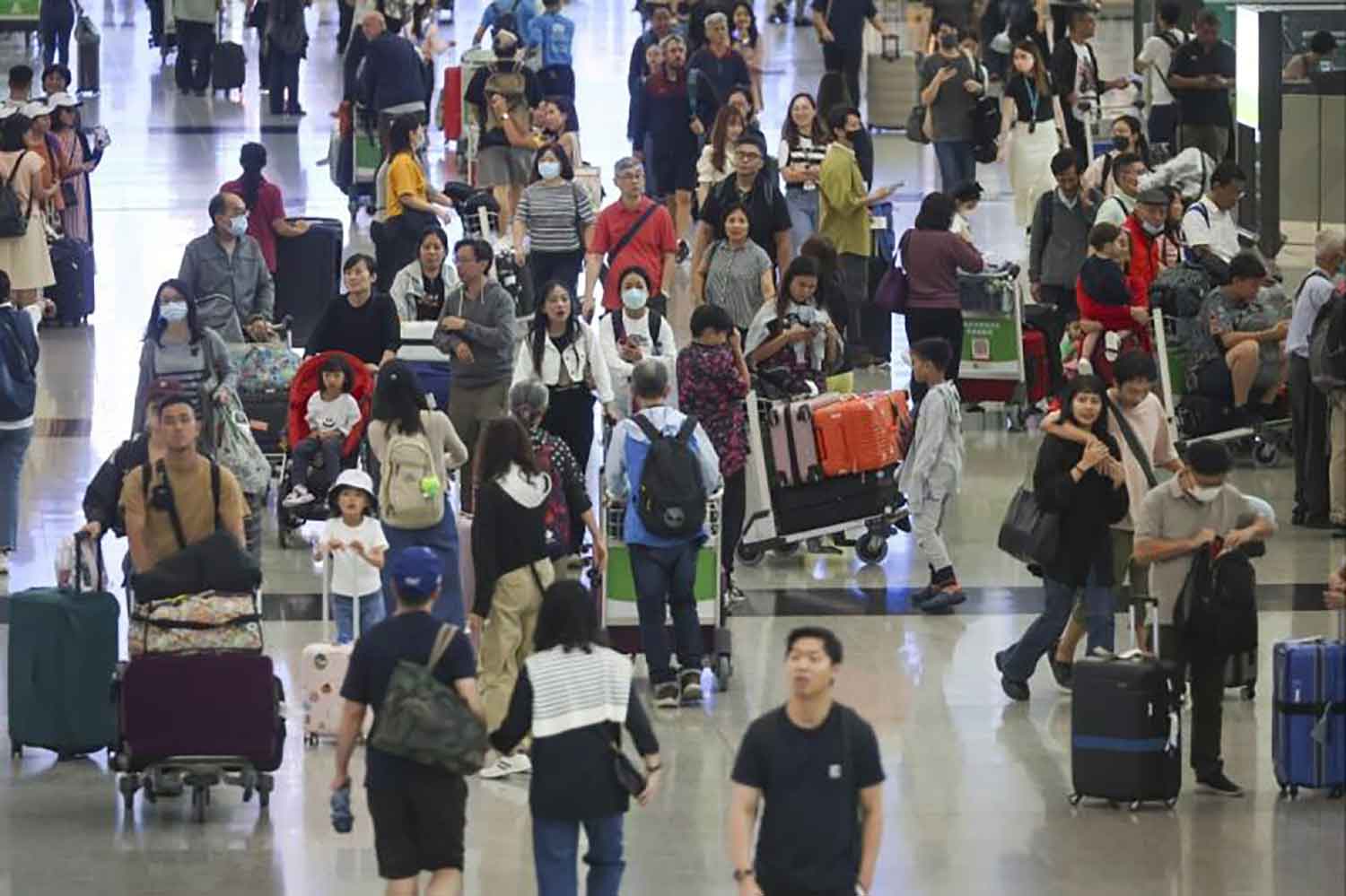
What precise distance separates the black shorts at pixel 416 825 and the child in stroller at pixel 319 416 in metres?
5.94

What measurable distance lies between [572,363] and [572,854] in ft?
17.5

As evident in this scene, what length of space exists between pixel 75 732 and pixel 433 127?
21059 mm

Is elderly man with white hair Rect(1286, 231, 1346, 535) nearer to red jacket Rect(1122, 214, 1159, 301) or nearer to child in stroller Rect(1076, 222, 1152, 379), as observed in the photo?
child in stroller Rect(1076, 222, 1152, 379)

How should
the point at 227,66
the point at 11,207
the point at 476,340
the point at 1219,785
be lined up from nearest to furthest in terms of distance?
the point at 1219,785 → the point at 476,340 → the point at 11,207 → the point at 227,66

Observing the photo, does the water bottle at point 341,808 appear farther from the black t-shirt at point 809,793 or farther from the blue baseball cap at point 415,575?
the black t-shirt at point 809,793

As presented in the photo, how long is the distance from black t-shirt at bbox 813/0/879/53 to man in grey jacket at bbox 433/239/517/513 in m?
15.8

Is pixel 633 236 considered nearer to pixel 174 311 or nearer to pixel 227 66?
pixel 174 311

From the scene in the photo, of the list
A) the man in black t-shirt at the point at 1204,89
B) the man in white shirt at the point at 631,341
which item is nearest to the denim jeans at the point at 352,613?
the man in white shirt at the point at 631,341

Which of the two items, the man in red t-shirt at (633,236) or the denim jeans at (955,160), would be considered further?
the denim jeans at (955,160)

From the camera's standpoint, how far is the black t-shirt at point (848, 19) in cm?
3138

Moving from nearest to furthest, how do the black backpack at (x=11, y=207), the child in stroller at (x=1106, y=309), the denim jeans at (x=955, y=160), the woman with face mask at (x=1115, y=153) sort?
the child in stroller at (x=1106, y=309), the black backpack at (x=11, y=207), the woman with face mask at (x=1115, y=153), the denim jeans at (x=955, y=160)

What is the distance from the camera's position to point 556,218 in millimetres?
19312

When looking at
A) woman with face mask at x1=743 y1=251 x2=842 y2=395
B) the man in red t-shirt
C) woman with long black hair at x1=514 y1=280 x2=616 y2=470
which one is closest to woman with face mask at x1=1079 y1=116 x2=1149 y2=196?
the man in red t-shirt

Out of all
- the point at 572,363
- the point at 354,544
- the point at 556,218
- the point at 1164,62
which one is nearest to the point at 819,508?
the point at 572,363
